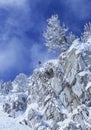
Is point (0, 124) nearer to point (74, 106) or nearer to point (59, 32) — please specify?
point (74, 106)

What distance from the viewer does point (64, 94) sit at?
260 ft

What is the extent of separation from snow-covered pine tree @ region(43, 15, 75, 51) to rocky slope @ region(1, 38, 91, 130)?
10.2 meters

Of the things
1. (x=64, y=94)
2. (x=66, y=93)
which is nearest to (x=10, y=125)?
(x=64, y=94)

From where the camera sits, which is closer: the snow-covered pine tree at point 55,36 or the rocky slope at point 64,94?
the rocky slope at point 64,94

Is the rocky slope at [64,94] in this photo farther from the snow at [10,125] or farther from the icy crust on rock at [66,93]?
the snow at [10,125]

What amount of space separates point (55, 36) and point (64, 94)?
24881 millimetres

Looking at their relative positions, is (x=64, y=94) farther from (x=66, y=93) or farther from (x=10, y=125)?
(x=10, y=125)

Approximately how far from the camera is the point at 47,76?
3474 inches

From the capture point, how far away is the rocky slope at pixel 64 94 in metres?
68.8

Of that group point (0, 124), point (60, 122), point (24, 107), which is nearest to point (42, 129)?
point (60, 122)

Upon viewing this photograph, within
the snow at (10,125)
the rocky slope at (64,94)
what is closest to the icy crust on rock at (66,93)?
the rocky slope at (64,94)

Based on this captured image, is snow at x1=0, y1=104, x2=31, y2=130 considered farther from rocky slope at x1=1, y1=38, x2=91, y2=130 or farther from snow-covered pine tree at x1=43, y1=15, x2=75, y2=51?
snow-covered pine tree at x1=43, y1=15, x2=75, y2=51

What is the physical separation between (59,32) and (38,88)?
18.5 metres

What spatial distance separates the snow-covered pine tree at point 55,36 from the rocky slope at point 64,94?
10190 millimetres
